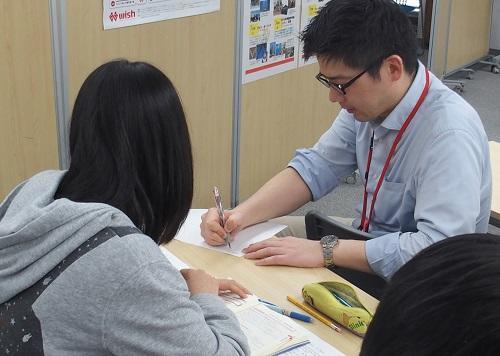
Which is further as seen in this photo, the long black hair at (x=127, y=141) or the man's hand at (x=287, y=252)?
the man's hand at (x=287, y=252)

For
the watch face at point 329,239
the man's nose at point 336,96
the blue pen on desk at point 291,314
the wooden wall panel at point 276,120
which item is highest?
the man's nose at point 336,96

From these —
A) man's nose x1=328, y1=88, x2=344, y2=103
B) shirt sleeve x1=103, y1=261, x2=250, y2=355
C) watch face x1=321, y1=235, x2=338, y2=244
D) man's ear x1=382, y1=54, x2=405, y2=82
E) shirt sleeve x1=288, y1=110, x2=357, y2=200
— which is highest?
man's ear x1=382, y1=54, x2=405, y2=82

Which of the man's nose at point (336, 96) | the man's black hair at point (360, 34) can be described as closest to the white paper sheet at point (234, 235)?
the man's nose at point (336, 96)

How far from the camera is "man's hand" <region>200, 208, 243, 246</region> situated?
1.83 m

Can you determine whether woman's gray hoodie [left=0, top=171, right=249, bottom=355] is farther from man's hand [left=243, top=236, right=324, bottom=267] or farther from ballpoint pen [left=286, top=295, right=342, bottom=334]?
man's hand [left=243, top=236, right=324, bottom=267]

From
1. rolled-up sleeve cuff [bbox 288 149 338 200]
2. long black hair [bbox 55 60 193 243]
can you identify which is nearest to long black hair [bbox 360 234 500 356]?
long black hair [bbox 55 60 193 243]

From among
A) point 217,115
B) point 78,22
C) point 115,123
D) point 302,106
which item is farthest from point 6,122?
point 302,106

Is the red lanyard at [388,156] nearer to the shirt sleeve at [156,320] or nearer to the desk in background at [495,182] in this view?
the desk in background at [495,182]

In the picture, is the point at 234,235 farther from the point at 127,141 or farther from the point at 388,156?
the point at 127,141

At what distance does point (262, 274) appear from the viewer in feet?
5.55

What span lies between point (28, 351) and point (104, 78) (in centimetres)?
50

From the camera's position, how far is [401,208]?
195 centimetres

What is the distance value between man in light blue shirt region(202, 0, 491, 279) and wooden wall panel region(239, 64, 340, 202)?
1503 mm

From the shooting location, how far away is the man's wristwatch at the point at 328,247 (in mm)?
1776
